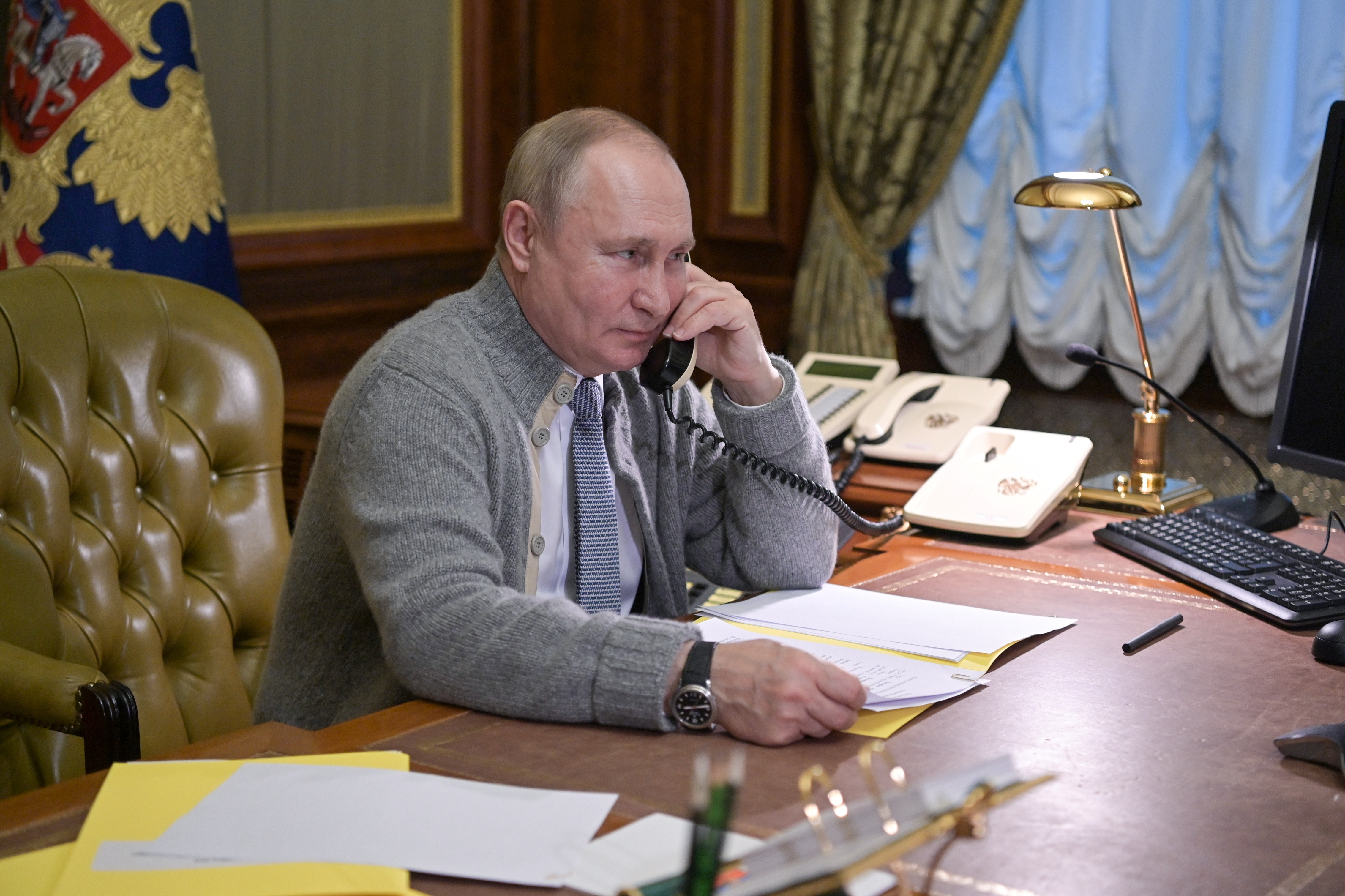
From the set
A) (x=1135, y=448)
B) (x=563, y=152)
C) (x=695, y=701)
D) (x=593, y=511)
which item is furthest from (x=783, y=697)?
(x=1135, y=448)

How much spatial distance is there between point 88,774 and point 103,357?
849mm

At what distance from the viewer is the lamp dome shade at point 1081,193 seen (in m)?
2.19

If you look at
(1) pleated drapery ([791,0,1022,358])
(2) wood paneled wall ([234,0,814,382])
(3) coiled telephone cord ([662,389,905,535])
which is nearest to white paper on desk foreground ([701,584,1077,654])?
(3) coiled telephone cord ([662,389,905,535])

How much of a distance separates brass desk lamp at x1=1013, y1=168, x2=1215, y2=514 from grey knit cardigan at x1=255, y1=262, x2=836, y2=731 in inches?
25.7

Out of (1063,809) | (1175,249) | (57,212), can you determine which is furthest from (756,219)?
(1063,809)

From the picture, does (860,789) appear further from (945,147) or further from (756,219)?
(756,219)

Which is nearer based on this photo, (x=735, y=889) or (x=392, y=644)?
(x=735, y=889)

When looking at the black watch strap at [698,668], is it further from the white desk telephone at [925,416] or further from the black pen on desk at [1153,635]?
the white desk telephone at [925,416]

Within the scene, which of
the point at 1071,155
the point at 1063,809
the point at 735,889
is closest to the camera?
the point at 735,889

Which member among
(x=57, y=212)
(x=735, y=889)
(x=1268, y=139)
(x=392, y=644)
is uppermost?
(x=1268, y=139)

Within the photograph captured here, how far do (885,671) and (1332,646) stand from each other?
1.74ft

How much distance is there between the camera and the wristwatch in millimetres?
1301

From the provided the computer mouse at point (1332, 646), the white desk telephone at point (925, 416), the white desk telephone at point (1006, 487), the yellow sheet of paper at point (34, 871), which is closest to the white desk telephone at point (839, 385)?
the white desk telephone at point (925, 416)

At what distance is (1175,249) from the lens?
296 centimetres
